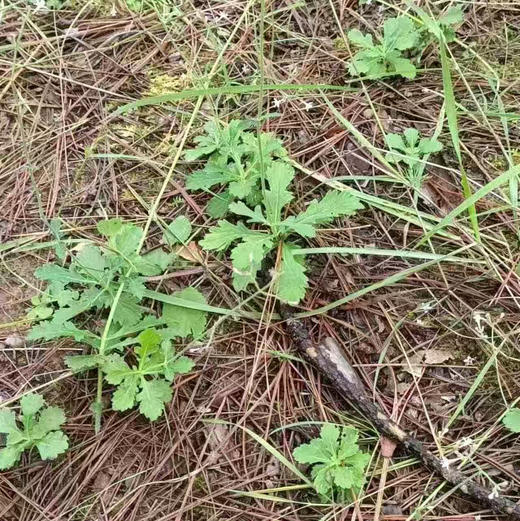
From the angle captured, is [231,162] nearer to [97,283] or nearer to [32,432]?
[97,283]

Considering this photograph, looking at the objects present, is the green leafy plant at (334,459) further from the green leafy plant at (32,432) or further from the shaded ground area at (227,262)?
the green leafy plant at (32,432)

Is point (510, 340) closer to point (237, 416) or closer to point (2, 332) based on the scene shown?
point (237, 416)

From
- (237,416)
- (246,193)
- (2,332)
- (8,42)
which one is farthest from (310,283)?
(8,42)

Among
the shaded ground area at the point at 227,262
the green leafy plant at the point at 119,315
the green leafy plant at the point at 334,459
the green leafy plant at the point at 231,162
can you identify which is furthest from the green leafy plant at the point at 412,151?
the green leafy plant at the point at 334,459

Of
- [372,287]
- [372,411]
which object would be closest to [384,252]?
[372,287]

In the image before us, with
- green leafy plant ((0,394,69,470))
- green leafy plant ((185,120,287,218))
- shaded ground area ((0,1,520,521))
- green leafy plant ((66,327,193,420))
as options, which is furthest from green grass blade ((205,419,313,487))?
green leafy plant ((185,120,287,218))

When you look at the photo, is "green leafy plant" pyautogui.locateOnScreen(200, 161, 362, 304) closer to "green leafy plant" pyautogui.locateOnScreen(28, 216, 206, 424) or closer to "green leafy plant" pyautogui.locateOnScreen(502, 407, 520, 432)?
"green leafy plant" pyautogui.locateOnScreen(28, 216, 206, 424)

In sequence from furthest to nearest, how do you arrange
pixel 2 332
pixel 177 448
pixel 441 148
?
1. pixel 441 148
2. pixel 2 332
3. pixel 177 448
